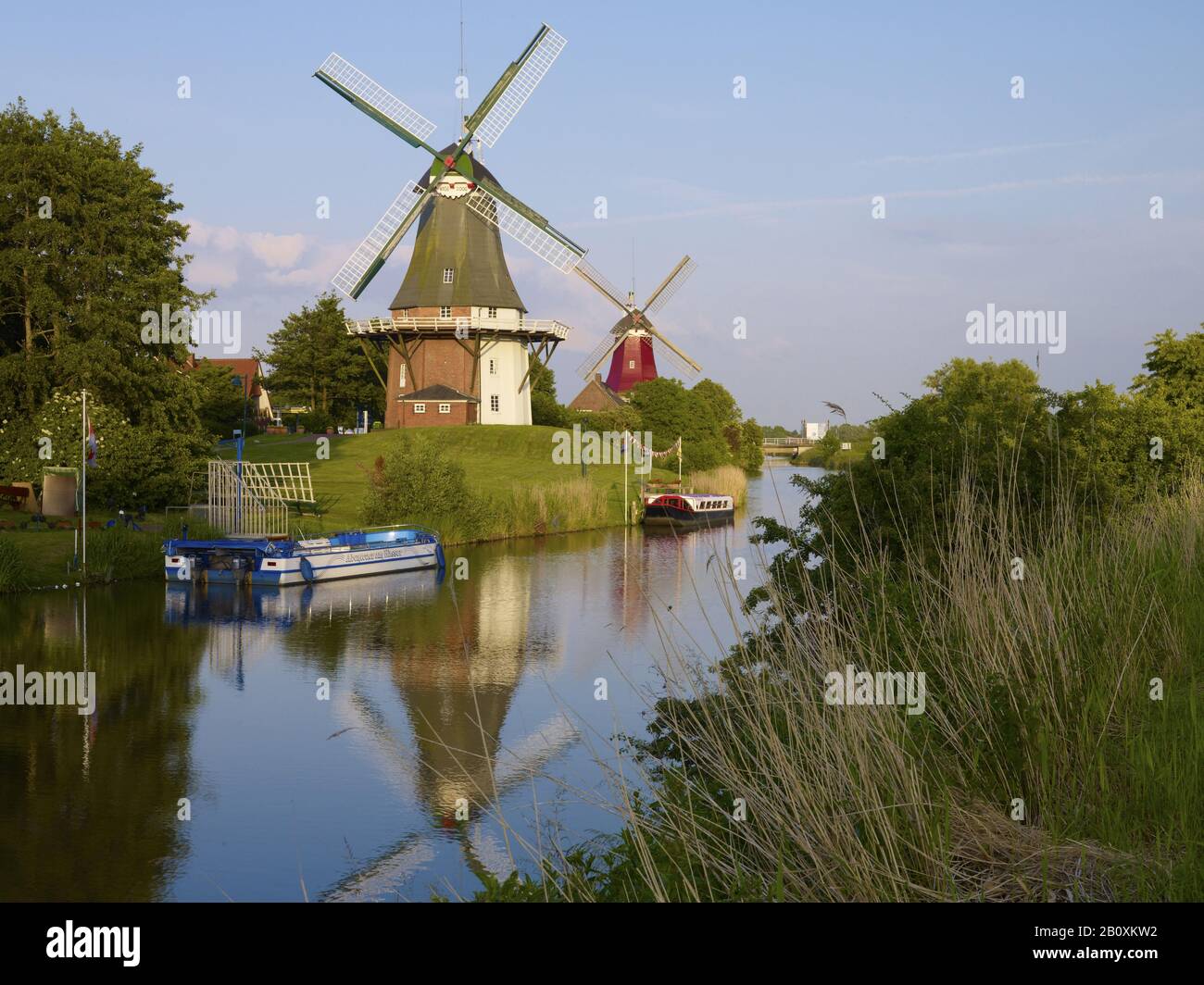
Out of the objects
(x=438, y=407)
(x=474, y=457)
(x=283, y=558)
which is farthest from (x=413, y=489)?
(x=438, y=407)

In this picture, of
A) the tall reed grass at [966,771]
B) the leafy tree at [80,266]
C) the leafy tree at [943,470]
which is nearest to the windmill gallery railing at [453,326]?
the leafy tree at [80,266]

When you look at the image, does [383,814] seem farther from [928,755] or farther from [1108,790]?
[1108,790]

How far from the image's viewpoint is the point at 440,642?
19828 millimetres

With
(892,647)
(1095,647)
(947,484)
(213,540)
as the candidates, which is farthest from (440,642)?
(1095,647)

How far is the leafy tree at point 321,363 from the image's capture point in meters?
67.2

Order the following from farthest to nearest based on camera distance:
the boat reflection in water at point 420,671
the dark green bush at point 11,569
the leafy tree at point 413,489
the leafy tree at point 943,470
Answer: the leafy tree at point 413,489 < the dark green bush at point 11,569 < the leafy tree at point 943,470 < the boat reflection in water at point 420,671

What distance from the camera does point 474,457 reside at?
4872 centimetres

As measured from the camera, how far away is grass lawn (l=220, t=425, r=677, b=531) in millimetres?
42344

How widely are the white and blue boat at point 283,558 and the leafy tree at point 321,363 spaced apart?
40094mm

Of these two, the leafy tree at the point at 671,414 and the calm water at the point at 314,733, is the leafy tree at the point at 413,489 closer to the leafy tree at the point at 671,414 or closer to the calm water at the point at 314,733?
the calm water at the point at 314,733

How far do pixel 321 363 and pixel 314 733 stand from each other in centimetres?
5539

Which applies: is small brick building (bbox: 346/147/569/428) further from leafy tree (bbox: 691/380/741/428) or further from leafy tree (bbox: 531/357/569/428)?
leafy tree (bbox: 691/380/741/428)

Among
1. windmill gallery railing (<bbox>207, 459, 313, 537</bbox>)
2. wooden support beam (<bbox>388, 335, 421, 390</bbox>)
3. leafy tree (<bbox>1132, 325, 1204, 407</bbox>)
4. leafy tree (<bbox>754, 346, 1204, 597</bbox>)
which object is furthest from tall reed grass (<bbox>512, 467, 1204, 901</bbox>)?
wooden support beam (<bbox>388, 335, 421, 390</bbox>)

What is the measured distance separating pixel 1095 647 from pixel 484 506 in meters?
28.8
